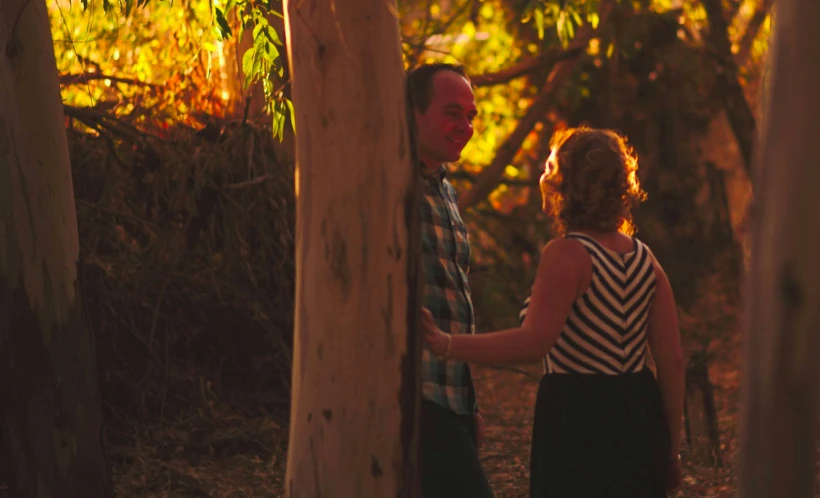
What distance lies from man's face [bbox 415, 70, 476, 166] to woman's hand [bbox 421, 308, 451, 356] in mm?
491

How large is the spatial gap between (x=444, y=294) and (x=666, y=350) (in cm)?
70

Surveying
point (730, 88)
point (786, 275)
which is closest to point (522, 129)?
point (730, 88)

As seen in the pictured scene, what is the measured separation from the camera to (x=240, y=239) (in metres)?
7.91

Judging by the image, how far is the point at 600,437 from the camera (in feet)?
11.6

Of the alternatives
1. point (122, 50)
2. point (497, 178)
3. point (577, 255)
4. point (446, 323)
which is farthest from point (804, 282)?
point (497, 178)

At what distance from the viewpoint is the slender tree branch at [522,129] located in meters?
10.7

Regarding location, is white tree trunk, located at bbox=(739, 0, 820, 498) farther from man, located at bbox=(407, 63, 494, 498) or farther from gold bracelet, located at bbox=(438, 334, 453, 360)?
man, located at bbox=(407, 63, 494, 498)

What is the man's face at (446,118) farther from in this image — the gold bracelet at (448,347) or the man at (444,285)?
the gold bracelet at (448,347)

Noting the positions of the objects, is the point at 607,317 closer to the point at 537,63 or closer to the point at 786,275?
the point at 786,275

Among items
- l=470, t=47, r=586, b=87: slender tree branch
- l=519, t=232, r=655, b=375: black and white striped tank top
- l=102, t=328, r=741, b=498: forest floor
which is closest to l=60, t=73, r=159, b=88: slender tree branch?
l=102, t=328, r=741, b=498: forest floor

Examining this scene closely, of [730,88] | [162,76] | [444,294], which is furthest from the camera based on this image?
[730,88]

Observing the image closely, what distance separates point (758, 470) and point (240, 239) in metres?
5.29

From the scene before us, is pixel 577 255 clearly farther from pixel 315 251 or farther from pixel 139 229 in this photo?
pixel 139 229

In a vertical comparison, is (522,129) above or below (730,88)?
below
